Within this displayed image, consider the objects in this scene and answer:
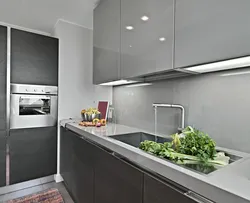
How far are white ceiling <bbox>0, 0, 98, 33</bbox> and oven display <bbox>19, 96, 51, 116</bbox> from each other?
3.70ft

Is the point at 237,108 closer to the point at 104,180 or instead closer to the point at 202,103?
the point at 202,103

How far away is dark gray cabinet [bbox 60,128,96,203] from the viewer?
138 centimetres

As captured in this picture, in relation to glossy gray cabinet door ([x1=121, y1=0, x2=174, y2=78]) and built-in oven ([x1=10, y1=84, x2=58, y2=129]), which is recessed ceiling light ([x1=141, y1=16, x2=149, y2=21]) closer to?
glossy gray cabinet door ([x1=121, y1=0, x2=174, y2=78])

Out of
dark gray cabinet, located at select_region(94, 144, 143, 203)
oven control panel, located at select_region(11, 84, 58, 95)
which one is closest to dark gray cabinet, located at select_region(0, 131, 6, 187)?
oven control panel, located at select_region(11, 84, 58, 95)

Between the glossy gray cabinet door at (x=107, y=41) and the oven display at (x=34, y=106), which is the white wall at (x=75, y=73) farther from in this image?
the glossy gray cabinet door at (x=107, y=41)

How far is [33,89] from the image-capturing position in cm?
220

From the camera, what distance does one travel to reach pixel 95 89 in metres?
2.62

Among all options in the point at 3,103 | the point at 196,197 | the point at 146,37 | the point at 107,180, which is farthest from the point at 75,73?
the point at 196,197

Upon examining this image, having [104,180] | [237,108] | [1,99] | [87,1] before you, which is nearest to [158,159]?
[104,180]

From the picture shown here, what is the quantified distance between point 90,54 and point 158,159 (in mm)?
2247

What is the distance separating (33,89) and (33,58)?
433 millimetres

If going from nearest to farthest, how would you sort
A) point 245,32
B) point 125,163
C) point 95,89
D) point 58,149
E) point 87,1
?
point 245,32
point 125,163
point 87,1
point 58,149
point 95,89

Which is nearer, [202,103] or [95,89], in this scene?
[202,103]

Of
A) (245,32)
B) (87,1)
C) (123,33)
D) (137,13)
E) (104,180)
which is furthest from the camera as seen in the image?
(87,1)
